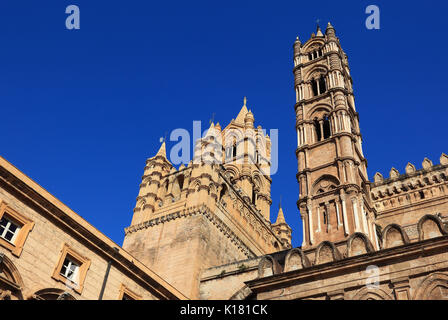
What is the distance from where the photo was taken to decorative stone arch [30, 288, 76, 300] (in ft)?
54.7

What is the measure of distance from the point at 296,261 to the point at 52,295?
9.39m

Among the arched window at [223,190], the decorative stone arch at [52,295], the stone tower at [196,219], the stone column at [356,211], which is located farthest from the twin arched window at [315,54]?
the decorative stone arch at [52,295]

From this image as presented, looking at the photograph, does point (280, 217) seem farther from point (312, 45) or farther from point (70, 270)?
point (70, 270)

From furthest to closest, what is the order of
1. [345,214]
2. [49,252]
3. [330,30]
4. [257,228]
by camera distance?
[257,228] < [330,30] < [345,214] < [49,252]

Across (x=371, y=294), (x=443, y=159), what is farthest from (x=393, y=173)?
(x=371, y=294)

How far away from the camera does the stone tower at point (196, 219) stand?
33.7 m

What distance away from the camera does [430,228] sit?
1520 centimetres

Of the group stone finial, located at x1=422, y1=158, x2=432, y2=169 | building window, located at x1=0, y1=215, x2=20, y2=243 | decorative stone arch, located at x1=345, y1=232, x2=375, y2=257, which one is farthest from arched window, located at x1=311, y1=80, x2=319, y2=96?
building window, located at x1=0, y1=215, x2=20, y2=243

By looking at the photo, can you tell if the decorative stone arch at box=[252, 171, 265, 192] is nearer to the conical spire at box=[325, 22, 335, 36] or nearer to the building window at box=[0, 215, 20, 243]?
the conical spire at box=[325, 22, 335, 36]

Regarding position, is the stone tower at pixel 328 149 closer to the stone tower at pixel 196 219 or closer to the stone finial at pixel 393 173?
the stone finial at pixel 393 173

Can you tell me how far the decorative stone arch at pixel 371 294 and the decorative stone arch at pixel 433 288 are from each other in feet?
2.96

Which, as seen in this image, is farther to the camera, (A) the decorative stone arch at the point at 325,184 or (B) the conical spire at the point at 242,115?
(B) the conical spire at the point at 242,115

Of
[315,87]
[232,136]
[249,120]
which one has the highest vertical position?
A: [249,120]
